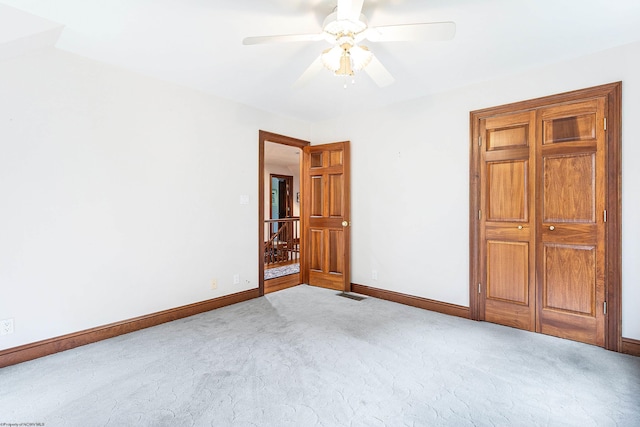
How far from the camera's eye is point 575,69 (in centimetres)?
A: 274

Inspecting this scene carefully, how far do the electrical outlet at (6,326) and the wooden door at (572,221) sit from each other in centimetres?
438

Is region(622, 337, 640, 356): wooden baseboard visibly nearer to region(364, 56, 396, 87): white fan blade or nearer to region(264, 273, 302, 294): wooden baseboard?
region(364, 56, 396, 87): white fan blade

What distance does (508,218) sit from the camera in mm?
3094

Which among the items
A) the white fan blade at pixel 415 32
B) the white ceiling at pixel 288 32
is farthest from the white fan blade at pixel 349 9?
the white ceiling at pixel 288 32

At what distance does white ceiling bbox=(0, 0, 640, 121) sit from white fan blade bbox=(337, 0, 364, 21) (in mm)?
272

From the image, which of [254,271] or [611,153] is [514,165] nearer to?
[611,153]

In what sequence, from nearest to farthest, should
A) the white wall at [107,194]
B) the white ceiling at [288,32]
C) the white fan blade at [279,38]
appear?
the white fan blade at [279,38] → the white ceiling at [288,32] → the white wall at [107,194]

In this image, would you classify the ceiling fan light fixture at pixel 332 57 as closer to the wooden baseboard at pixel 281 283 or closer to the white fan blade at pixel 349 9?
the white fan blade at pixel 349 9

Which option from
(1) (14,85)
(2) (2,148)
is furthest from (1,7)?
(2) (2,148)

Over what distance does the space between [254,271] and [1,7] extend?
10.5 ft

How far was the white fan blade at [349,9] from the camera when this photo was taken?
169 cm

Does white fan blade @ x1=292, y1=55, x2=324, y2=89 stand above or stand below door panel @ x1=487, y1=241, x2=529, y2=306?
above

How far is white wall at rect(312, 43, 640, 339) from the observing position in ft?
8.24

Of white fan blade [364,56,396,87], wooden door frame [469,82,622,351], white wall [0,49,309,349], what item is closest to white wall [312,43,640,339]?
wooden door frame [469,82,622,351]
